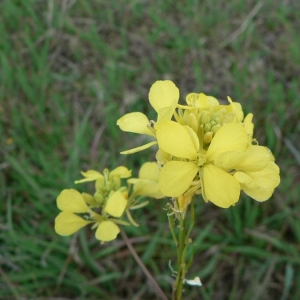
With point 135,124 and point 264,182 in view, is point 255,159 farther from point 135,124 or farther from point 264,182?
point 135,124

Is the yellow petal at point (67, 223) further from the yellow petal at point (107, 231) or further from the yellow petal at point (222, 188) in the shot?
the yellow petal at point (222, 188)

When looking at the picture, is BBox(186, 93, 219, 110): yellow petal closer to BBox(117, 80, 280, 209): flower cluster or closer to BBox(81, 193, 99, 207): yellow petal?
BBox(117, 80, 280, 209): flower cluster

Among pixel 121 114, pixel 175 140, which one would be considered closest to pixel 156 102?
pixel 175 140

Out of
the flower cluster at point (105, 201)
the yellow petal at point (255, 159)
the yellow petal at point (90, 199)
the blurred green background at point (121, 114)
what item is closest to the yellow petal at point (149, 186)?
the flower cluster at point (105, 201)

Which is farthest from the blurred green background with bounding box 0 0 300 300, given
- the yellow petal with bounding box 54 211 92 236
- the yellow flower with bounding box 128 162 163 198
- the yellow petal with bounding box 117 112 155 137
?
the yellow petal with bounding box 117 112 155 137

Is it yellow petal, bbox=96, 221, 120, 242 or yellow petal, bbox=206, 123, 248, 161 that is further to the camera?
yellow petal, bbox=96, 221, 120, 242

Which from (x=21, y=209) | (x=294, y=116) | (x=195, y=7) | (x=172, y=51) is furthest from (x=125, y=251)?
(x=195, y=7)
